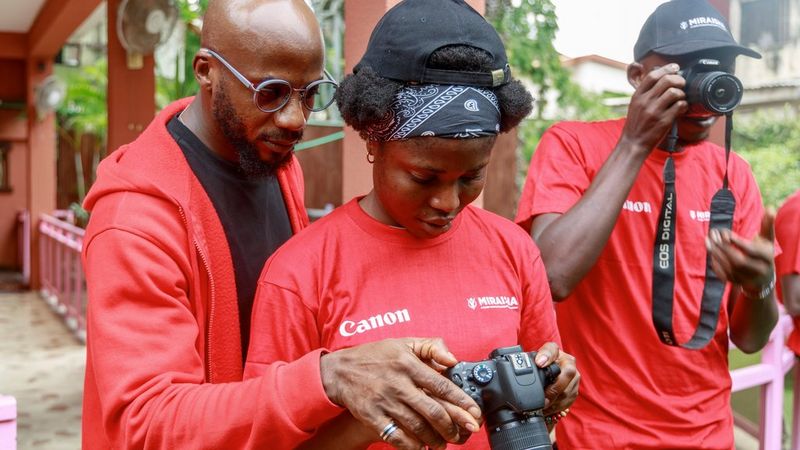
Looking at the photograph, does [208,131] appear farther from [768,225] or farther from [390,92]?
[768,225]

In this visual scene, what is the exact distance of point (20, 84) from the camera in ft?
44.6

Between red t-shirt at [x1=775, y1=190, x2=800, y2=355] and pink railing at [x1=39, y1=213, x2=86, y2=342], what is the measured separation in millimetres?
7148

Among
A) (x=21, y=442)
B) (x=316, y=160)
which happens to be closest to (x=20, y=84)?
(x=21, y=442)

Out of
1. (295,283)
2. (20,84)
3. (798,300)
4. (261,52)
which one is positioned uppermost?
(20,84)

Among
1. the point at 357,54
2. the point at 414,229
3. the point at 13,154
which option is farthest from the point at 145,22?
the point at 13,154

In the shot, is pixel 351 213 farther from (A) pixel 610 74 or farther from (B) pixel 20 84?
(A) pixel 610 74

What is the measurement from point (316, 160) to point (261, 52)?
10.8 ft

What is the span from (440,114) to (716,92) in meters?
0.89

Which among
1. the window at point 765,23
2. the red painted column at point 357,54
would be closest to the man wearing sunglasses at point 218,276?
the red painted column at point 357,54

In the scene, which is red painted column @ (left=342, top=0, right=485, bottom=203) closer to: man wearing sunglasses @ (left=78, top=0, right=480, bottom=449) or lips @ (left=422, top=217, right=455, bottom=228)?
man wearing sunglasses @ (left=78, top=0, right=480, bottom=449)

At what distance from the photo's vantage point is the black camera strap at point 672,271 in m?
1.99

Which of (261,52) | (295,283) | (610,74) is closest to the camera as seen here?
(295,283)

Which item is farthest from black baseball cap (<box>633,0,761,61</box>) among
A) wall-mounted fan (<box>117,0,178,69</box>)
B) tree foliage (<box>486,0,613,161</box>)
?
wall-mounted fan (<box>117,0,178,69</box>)

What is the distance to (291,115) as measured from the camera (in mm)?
1531
